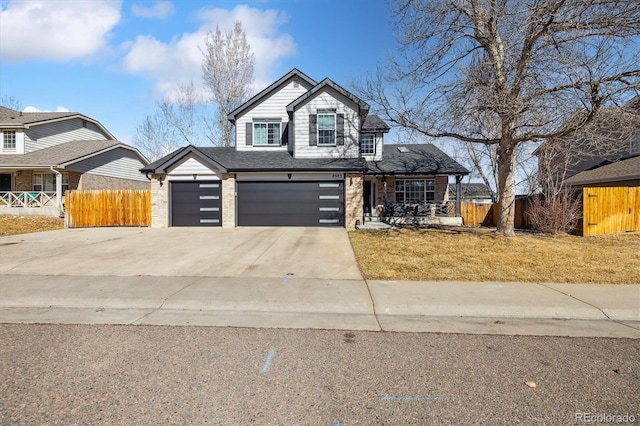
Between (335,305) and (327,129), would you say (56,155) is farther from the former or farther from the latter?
(335,305)

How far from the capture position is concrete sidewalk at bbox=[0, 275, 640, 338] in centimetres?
473

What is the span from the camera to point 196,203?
16641 millimetres

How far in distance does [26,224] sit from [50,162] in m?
6.12

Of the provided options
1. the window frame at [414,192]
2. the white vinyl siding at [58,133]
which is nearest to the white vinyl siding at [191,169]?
the window frame at [414,192]

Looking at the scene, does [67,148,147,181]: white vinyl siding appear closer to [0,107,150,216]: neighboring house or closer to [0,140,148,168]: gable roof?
[0,107,150,216]: neighboring house

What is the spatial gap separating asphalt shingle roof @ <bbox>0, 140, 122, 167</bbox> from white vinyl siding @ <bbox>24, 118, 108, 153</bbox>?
0.56m

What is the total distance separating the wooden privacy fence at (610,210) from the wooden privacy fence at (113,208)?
20984 mm

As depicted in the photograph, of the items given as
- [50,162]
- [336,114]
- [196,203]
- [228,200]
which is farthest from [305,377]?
[50,162]

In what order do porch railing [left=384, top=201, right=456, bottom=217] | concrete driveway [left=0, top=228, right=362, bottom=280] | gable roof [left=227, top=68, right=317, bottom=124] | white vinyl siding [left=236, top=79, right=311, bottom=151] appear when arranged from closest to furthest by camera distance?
concrete driveway [left=0, top=228, right=362, bottom=280] → gable roof [left=227, top=68, right=317, bottom=124] → white vinyl siding [left=236, top=79, right=311, bottom=151] → porch railing [left=384, top=201, right=456, bottom=217]

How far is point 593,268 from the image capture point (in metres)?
7.81

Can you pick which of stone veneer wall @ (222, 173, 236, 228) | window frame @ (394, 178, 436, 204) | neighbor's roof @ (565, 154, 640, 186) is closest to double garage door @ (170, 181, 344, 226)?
stone veneer wall @ (222, 173, 236, 228)

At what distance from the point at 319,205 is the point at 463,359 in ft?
42.6

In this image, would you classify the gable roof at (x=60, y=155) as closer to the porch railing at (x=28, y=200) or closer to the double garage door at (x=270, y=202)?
the porch railing at (x=28, y=200)

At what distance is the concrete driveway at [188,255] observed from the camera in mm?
7582
